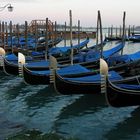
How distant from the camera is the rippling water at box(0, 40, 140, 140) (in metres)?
9.45

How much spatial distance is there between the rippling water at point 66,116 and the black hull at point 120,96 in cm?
56

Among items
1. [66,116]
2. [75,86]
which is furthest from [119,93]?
[75,86]

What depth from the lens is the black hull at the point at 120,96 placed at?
10.0 m

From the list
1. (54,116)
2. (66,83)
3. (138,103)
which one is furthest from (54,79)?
(138,103)

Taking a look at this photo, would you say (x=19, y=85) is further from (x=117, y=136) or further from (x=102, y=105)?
(x=117, y=136)

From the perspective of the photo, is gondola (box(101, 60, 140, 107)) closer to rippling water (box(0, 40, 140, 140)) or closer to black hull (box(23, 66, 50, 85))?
rippling water (box(0, 40, 140, 140))

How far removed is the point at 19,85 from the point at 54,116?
18.8 feet

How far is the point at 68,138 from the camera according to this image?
875 cm

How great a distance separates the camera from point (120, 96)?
33.3ft

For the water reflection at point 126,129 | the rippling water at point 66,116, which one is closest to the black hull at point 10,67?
the rippling water at point 66,116

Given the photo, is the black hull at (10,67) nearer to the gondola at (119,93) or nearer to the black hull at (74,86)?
the black hull at (74,86)

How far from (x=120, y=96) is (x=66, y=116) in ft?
6.23

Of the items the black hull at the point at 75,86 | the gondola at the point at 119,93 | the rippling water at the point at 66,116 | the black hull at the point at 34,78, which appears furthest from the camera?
the black hull at the point at 34,78

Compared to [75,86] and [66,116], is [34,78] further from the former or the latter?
[66,116]
